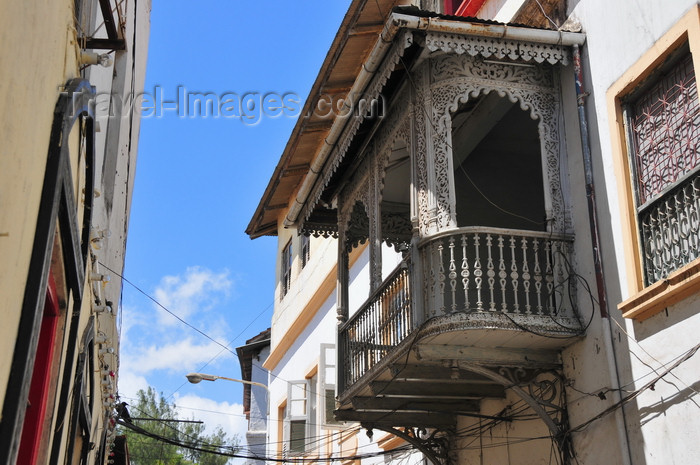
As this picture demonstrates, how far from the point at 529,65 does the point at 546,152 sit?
93cm

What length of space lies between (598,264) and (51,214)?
4.97 m

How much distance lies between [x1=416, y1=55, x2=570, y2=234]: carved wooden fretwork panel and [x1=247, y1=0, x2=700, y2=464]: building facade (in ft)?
0.06

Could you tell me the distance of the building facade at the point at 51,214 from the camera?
3.41 m

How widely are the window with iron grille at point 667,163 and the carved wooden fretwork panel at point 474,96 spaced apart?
94 cm

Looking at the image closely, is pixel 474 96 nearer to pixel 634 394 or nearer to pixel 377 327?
pixel 377 327

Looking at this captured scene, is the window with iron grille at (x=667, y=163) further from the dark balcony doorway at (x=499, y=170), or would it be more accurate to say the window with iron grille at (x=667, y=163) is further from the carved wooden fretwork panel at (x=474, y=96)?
the dark balcony doorway at (x=499, y=170)

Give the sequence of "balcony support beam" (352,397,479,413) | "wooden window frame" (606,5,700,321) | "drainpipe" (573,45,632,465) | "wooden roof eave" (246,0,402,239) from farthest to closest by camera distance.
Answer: "wooden roof eave" (246,0,402,239) → "balcony support beam" (352,397,479,413) → "drainpipe" (573,45,632,465) → "wooden window frame" (606,5,700,321)

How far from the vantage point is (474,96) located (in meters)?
8.14

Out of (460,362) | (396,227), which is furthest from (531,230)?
(396,227)

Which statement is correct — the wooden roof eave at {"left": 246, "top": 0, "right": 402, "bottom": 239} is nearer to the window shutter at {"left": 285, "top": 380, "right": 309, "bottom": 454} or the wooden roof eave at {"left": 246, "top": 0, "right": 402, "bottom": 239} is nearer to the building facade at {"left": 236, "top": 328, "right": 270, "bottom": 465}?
the window shutter at {"left": 285, "top": 380, "right": 309, "bottom": 454}

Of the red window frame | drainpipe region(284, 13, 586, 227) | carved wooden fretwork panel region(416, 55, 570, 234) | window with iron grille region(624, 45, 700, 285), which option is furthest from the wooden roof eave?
the red window frame

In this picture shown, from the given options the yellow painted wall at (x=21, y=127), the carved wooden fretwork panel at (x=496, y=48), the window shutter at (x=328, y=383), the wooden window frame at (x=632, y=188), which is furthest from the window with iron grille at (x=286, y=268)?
the yellow painted wall at (x=21, y=127)

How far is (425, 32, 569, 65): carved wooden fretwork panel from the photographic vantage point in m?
7.89

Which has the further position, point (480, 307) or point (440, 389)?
point (440, 389)
